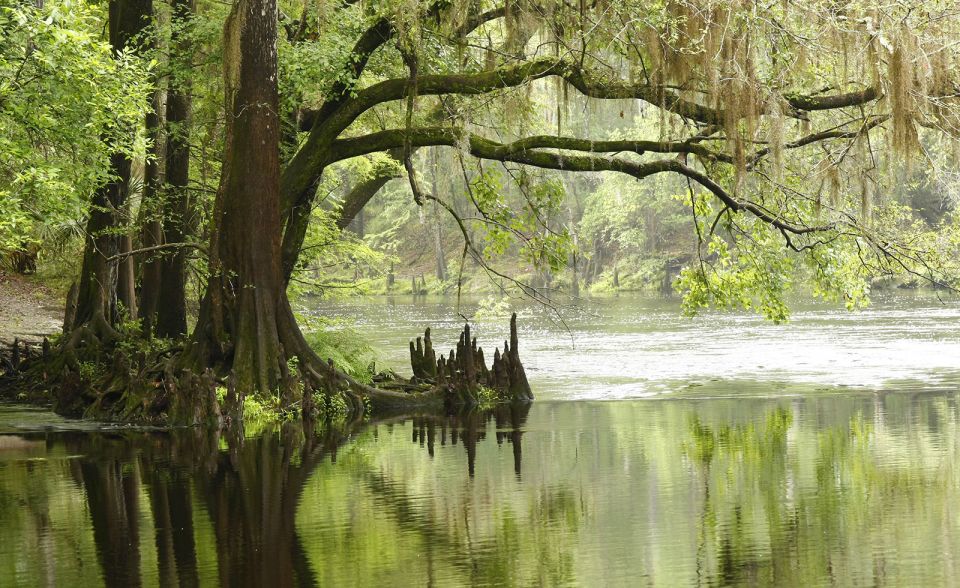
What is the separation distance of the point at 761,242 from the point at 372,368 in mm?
5446

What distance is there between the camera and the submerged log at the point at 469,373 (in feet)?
56.1

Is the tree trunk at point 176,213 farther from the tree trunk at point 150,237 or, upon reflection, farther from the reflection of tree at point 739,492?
the reflection of tree at point 739,492

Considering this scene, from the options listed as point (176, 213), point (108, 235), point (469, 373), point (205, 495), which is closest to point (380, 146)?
point (469, 373)

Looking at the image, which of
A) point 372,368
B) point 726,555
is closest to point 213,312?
point 372,368

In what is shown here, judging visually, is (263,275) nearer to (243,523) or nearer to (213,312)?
(213,312)

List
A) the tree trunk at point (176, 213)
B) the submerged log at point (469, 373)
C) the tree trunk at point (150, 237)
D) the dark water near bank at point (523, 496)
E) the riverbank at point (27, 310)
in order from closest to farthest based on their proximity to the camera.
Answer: the dark water near bank at point (523, 496)
the submerged log at point (469, 373)
the tree trunk at point (176, 213)
the tree trunk at point (150, 237)
the riverbank at point (27, 310)

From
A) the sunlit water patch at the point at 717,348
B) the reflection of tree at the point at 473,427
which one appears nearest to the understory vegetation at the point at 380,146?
the reflection of tree at the point at 473,427

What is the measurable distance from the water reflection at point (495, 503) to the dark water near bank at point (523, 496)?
0.09 ft

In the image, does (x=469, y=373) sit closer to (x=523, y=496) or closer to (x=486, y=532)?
(x=523, y=496)

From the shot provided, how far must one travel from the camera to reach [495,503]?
9461mm

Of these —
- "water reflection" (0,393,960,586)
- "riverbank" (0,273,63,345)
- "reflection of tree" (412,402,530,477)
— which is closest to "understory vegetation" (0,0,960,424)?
"reflection of tree" (412,402,530,477)

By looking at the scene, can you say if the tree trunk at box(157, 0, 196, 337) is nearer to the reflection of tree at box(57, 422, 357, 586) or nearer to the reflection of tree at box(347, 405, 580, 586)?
the reflection of tree at box(57, 422, 357, 586)

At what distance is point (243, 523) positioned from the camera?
8.83 m

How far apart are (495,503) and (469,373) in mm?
7729
